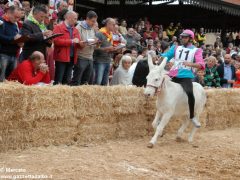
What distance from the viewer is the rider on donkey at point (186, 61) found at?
10281 millimetres

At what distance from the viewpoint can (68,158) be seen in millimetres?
7766

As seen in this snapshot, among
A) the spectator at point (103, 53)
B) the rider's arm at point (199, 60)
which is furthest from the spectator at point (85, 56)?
the rider's arm at point (199, 60)

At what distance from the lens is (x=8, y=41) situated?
30.3 feet

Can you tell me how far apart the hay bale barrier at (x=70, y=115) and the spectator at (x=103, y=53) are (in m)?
1.42

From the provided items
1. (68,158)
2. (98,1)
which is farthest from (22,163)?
(98,1)

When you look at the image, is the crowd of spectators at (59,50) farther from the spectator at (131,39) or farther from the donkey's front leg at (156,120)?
the spectator at (131,39)

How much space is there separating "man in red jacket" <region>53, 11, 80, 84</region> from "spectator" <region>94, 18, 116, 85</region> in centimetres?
102

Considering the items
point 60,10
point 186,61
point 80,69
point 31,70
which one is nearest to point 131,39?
point 60,10

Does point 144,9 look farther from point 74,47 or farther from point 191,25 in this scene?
point 74,47

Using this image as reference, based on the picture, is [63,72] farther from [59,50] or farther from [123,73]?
[123,73]

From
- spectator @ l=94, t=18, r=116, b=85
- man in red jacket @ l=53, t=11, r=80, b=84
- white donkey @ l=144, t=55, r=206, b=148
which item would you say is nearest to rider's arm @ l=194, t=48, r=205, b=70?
white donkey @ l=144, t=55, r=206, b=148

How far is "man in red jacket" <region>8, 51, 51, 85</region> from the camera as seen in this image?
30.0 feet

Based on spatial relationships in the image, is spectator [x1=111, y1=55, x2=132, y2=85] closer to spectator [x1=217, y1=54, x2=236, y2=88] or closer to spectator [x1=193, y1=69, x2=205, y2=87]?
spectator [x1=193, y1=69, x2=205, y2=87]

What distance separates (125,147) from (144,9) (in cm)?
1894
